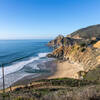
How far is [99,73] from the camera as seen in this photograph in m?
12.0

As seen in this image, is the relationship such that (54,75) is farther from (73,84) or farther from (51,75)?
(73,84)

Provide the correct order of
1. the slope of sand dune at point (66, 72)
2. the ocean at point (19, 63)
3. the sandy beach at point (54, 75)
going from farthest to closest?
the ocean at point (19, 63) → the slope of sand dune at point (66, 72) → the sandy beach at point (54, 75)

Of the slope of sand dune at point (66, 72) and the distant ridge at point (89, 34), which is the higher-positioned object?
the distant ridge at point (89, 34)

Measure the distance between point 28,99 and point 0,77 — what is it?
14.8 m

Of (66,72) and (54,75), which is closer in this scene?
(54,75)

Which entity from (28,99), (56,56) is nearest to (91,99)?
(28,99)

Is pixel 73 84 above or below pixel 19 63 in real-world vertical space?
above

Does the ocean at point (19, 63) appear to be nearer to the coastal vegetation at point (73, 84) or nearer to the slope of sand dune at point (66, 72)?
the slope of sand dune at point (66, 72)

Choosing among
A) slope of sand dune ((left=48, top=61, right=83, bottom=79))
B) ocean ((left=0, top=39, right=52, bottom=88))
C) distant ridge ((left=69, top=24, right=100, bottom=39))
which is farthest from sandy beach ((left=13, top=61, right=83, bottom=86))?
distant ridge ((left=69, top=24, right=100, bottom=39))

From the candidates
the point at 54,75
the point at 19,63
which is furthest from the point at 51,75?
the point at 19,63

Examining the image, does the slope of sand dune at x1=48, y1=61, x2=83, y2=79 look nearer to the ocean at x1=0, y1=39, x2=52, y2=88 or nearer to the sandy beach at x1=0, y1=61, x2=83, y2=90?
the sandy beach at x1=0, y1=61, x2=83, y2=90

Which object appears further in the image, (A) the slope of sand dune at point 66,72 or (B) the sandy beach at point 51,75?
(A) the slope of sand dune at point 66,72

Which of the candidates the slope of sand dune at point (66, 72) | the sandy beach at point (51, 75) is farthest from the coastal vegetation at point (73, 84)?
the sandy beach at point (51, 75)

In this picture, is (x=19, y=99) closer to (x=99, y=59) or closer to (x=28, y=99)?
(x=28, y=99)
